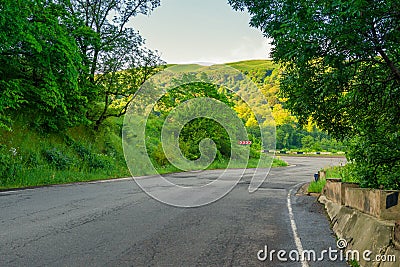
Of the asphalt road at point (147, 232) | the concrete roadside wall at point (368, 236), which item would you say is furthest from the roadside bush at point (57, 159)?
the concrete roadside wall at point (368, 236)

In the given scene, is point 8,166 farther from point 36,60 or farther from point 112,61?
point 112,61

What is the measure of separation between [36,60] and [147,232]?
41.6 feet

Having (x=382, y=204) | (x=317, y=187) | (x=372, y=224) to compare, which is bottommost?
(x=317, y=187)

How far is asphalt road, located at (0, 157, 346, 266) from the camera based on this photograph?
5.56m

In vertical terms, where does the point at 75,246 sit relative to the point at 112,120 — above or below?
below

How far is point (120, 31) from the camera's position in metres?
27.5

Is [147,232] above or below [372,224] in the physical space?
below

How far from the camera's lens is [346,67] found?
22.1 feet

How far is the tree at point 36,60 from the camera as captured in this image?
46.3ft

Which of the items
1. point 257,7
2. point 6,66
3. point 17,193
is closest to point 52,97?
point 6,66

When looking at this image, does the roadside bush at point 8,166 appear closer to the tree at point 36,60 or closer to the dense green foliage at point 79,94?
the dense green foliage at point 79,94

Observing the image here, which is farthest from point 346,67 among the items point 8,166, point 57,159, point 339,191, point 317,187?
point 57,159

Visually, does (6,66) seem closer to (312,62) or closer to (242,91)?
(242,91)

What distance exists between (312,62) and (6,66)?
16.3 m
